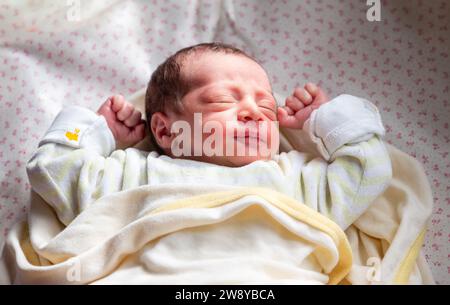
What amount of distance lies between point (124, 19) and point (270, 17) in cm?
41

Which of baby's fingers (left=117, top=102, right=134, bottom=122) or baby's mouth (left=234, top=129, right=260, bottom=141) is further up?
baby's fingers (left=117, top=102, right=134, bottom=122)

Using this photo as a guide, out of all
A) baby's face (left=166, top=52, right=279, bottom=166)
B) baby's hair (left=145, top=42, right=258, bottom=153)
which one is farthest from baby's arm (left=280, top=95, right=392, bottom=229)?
baby's hair (left=145, top=42, right=258, bottom=153)

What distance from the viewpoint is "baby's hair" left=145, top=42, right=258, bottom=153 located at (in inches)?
61.0

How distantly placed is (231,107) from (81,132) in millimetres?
338

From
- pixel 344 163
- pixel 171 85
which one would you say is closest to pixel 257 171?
pixel 344 163

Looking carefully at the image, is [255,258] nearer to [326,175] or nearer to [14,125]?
[326,175]

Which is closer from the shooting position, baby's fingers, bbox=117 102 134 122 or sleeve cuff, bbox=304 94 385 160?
sleeve cuff, bbox=304 94 385 160

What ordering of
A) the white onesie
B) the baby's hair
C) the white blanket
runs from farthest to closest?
the baby's hair < the white onesie < the white blanket

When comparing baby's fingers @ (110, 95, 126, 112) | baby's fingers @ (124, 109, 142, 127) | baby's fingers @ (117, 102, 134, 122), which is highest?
baby's fingers @ (110, 95, 126, 112)

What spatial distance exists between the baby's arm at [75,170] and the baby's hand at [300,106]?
0.35m

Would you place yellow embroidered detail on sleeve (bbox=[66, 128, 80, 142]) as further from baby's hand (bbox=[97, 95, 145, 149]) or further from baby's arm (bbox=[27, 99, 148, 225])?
baby's hand (bbox=[97, 95, 145, 149])

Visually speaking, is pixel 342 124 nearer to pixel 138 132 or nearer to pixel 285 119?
pixel 285 119

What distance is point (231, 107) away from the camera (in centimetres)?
150

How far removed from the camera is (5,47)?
1.86 meters
